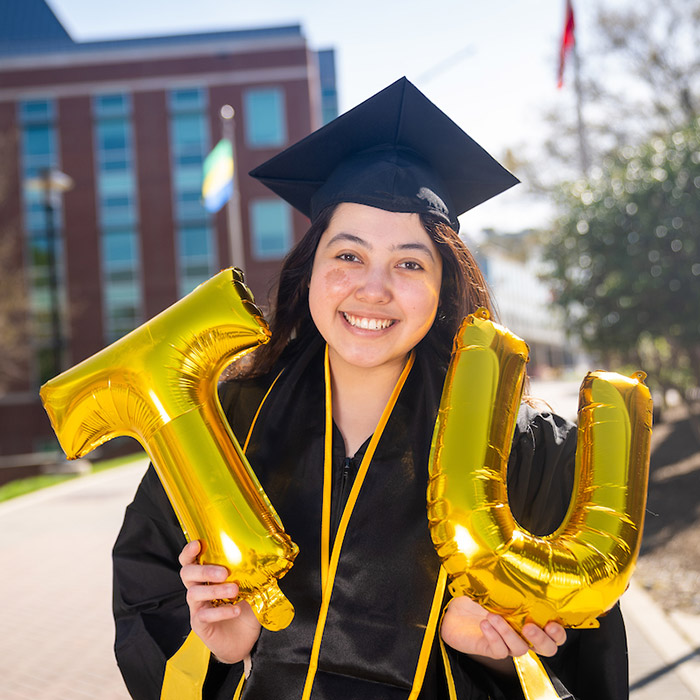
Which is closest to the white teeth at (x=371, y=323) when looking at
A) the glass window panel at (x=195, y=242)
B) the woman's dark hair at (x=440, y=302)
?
the woman's dark hair at (x=440, y=302)

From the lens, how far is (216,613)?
1.58 meters

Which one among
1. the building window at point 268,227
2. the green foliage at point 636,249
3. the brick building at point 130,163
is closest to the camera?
the green foliage at point 636,249

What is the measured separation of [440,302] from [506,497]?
0.74 meters

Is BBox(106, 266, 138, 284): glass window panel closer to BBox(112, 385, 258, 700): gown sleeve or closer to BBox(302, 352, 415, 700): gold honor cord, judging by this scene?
BBox(112, 385, 258, 700): gown sleeve

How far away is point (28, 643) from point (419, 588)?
14.9 ft

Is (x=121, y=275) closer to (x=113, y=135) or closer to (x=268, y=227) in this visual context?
(x=113, y=135)

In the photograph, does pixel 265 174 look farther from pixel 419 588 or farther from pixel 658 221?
pixel 658 221

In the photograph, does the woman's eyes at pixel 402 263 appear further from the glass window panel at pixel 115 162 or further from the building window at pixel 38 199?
the glass window panel at pixel 115 162

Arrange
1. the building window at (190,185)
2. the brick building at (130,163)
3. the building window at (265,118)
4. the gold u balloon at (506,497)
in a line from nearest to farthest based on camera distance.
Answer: the gold u balloon at (506,497) < the brick building at (130,163) < the building window at (265,118) < the building window at (190,185)

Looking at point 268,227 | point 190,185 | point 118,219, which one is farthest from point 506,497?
point 118,219

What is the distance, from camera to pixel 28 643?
5.31 meters

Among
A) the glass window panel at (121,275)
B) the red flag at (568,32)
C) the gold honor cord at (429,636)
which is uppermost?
the red flag at (568,32)

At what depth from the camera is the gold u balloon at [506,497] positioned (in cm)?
142

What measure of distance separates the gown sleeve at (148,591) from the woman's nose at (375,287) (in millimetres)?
732
